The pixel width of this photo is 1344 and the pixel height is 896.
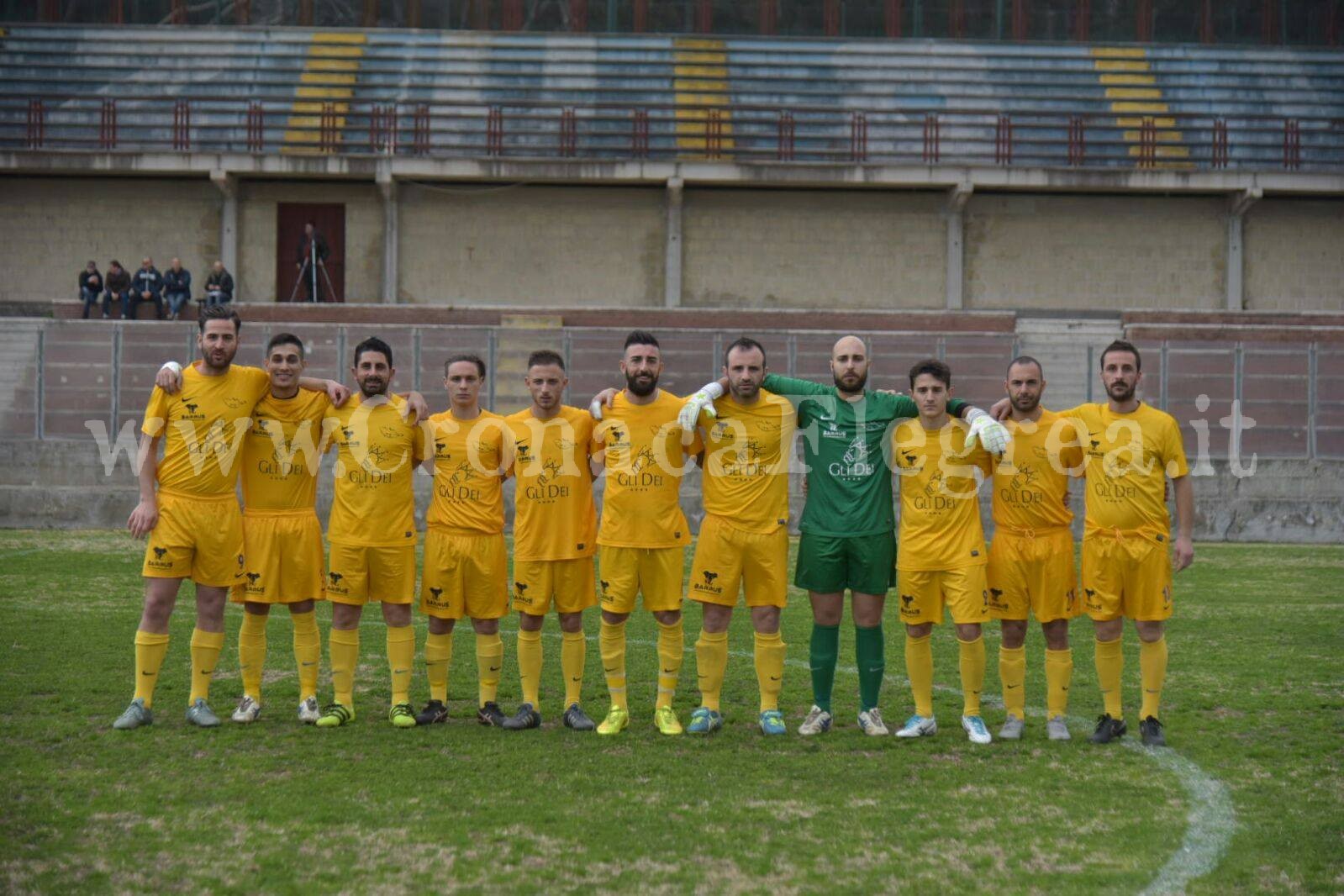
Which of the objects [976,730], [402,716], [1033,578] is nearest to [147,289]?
[402,716]

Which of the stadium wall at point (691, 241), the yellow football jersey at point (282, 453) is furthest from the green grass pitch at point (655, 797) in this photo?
the stadium wall at point (691, 241)

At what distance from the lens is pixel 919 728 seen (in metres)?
7.72

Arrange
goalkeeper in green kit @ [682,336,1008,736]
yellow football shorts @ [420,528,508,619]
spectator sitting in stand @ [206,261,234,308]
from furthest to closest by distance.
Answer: spectator sitting in stand @ [206,261,234,308], yellow football shorts @ [420,528,508,619], goalkeeper in green kit @ [682,336,1008,736]

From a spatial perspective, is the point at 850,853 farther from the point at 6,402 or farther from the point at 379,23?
the point at 379,23

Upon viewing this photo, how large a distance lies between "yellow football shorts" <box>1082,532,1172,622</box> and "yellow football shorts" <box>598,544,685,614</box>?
2.29m

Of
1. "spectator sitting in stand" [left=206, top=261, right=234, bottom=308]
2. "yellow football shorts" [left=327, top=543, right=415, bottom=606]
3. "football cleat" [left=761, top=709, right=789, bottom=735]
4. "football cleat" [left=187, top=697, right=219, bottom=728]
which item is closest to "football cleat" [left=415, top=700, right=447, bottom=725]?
"yellow football shorts" [left=327, top=543, right=415, bottom=606]

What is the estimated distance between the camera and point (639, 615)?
510 inches

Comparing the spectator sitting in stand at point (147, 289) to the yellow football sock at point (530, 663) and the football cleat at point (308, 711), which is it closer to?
the football cleat at point (308, 711)

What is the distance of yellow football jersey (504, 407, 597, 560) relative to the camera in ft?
Answer: 26.1

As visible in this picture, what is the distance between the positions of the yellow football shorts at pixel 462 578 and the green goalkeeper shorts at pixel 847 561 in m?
1.73

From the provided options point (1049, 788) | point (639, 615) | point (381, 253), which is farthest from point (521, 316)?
point (1049, 788)

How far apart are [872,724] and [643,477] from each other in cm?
187

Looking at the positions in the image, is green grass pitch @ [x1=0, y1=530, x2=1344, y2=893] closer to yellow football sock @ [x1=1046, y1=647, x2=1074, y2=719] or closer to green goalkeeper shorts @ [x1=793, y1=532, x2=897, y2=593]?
yellow football sock @ [x1=1046, y1=647, x2=1074, y2=719]

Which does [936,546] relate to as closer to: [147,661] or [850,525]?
[850,525]
